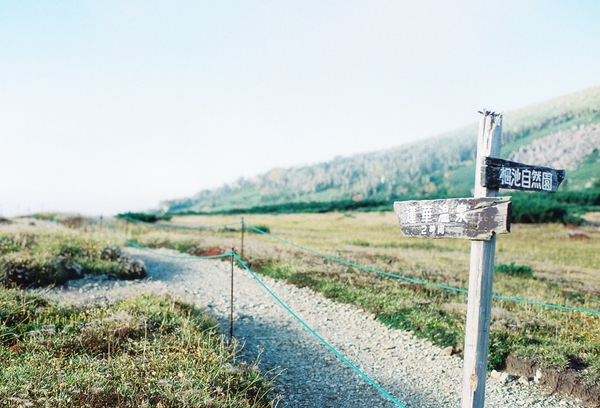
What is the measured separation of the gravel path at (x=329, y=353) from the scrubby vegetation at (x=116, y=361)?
2.60 ft

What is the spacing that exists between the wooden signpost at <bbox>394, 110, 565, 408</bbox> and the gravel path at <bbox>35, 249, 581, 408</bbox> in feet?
7.09

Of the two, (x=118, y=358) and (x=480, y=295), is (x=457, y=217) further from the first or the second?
(x=118, y=358)

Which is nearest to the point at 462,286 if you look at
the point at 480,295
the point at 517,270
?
the point at 517,270

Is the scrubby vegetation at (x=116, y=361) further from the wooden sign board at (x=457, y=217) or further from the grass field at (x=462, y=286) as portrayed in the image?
the grass field at (x=462, y=286)

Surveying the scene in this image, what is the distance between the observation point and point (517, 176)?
4.44 m

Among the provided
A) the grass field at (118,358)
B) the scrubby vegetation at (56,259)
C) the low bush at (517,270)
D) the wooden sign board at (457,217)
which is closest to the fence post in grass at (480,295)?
the wooden sign board at (457,217)

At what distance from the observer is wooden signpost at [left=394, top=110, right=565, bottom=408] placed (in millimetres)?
4207

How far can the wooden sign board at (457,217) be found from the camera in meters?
4.04

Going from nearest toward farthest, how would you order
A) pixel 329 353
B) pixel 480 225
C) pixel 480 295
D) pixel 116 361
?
pixel 480 225, pixel 480 295, pixel 116 361, pixel 329 353

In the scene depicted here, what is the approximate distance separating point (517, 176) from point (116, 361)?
5051 mm

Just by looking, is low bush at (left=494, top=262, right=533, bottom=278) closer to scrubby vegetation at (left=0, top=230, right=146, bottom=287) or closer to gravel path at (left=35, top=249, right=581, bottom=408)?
gravel path at (left=35, top=249, right=581, bottom=408)

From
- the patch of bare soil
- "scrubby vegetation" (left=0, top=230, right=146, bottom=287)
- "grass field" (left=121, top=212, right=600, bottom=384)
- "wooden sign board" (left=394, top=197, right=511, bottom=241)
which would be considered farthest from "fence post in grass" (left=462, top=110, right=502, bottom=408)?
"scrubby vegetation" (left=0, top=230, right=146, bottom=287)

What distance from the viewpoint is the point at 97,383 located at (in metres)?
4.75

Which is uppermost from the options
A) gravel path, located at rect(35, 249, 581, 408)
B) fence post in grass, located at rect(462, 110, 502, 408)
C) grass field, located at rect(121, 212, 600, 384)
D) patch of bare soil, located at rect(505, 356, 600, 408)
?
fence post in grass, located at rect(462, 110, 502, 408)
